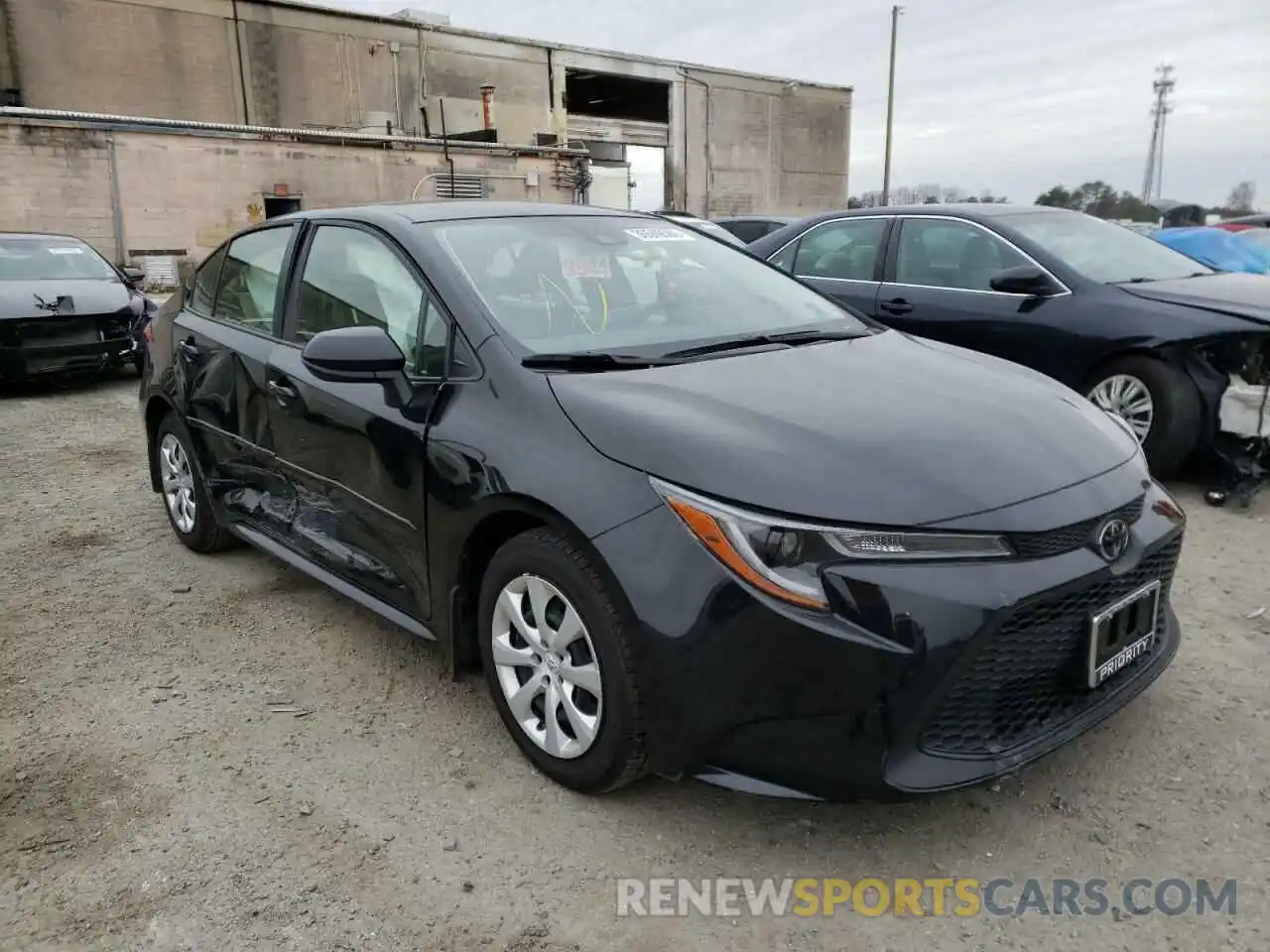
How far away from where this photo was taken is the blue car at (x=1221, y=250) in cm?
863

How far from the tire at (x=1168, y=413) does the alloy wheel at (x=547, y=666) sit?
365 centimetres

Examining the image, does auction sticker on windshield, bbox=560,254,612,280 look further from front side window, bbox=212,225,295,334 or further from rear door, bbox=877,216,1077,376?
rear door, bbox=877,216,1077,376

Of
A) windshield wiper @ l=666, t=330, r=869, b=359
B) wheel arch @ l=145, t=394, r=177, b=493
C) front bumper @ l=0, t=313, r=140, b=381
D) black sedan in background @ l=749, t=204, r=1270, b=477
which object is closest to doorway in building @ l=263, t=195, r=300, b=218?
front bumper @ l=0, t=313, r=140, b=381

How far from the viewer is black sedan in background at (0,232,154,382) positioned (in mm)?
8195

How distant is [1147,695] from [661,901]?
176 cm

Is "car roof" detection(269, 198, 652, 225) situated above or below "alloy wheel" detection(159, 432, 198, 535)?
above

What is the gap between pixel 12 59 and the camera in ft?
81.3

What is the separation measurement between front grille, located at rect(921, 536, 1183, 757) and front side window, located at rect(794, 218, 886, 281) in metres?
4.25

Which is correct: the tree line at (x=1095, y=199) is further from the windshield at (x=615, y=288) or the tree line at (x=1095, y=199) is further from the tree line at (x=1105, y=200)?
the windshield at (x=615, y=288)

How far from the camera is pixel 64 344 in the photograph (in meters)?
8.44

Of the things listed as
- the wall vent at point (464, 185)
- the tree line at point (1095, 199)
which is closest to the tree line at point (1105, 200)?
the tree line at point (1095, 199)

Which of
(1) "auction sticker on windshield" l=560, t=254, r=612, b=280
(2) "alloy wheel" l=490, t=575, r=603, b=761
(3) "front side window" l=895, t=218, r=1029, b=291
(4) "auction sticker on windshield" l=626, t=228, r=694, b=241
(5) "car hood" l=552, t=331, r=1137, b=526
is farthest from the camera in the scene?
(3) "front side window" l=895, t=218, r=1029, b=291

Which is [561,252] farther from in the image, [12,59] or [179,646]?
[12,59]

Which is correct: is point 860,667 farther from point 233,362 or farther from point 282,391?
point 233,362
